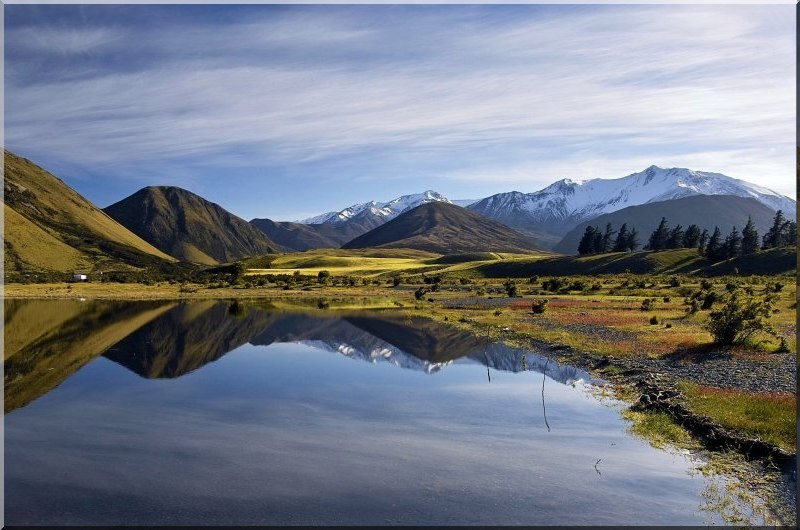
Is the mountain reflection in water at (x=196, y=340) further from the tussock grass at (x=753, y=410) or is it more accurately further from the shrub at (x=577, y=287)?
the shrub at (x=577, y=287)

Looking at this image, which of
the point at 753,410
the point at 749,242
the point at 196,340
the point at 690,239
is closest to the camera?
the point at 753,410

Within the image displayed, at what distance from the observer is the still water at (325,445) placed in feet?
56.7

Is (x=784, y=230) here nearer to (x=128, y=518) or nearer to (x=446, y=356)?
(x=446, y=356)

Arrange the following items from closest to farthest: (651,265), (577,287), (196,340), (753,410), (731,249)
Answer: (753,410) < (196,340) < (577,287) < (731,249) < (651,265)

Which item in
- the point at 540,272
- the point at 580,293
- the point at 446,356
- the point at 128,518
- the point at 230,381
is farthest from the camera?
the point at 540,272

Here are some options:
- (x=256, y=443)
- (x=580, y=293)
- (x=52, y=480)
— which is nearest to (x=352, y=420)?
(x=256, y=443)

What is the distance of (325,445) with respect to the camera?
926 inches

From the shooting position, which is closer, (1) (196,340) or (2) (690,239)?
(1) (196,340)

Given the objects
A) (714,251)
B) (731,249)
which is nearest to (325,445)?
(731,249)

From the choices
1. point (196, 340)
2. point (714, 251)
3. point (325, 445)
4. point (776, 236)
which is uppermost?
point (776, 236)

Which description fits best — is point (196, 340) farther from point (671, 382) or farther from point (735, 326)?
point (735, 326)

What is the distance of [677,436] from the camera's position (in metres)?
23.9

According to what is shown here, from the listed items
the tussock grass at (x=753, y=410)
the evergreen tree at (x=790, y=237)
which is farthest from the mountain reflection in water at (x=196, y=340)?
the evergreen tree at (x=790, y=237)

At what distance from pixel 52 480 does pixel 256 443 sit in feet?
23.6
